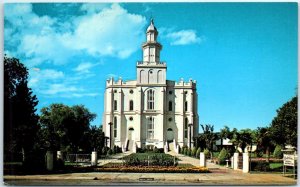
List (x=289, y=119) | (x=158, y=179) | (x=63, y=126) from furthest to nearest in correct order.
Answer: (x=63, y=126)
(x=289, y=119)
(x=158, y=179)

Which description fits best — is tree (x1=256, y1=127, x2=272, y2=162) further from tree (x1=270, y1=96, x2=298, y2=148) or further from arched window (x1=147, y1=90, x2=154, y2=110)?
arched window (x1=147, y1=90, x2=154, y2=110)

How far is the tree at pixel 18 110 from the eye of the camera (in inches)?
730

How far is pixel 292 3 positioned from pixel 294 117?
5606 millimetres

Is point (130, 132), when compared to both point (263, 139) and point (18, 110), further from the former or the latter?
point (18, 110)

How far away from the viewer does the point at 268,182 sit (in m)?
17.1

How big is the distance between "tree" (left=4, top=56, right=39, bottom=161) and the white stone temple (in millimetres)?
32413

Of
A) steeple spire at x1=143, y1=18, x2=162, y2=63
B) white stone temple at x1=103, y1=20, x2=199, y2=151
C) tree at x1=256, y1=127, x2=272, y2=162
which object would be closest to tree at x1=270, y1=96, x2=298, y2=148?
tree at x1=256, y1=127, x2=272, y2=162

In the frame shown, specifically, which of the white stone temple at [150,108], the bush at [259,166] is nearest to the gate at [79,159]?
the bush at [259,166]

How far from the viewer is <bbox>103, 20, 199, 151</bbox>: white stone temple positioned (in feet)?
179

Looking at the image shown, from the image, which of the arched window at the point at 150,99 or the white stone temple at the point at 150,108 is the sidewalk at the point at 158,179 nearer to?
the white stone temple at the point at 150,108

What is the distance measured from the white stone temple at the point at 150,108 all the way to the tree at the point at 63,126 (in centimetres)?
2203

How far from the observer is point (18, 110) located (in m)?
20.3

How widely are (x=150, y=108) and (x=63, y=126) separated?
1001 inches

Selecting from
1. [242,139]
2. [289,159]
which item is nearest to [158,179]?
[289,159]
